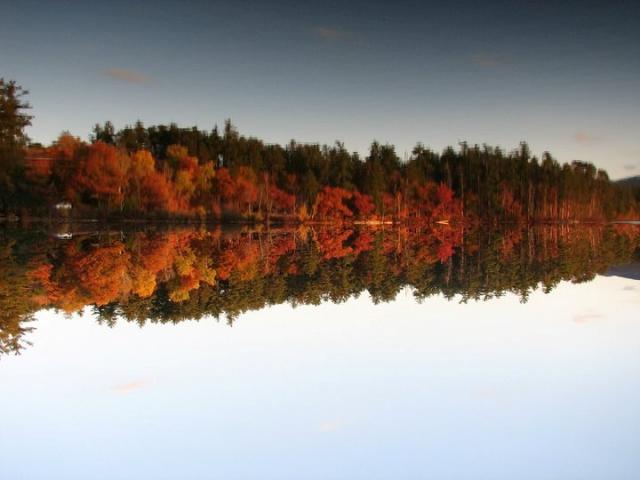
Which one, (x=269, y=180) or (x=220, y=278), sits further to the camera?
(x=269, y=180)

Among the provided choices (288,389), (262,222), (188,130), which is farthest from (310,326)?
(188,130)

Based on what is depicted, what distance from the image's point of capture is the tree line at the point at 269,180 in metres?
54.2

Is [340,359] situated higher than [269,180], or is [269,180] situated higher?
[269,180]

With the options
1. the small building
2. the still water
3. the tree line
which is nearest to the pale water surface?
the still water

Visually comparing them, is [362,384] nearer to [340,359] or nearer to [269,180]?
[340,359]

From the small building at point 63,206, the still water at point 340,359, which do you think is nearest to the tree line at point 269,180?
the small building at point 63,206

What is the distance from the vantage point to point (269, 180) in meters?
83.0

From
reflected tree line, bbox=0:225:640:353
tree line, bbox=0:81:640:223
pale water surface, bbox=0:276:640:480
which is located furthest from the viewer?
tree line, bbox=0:81:640:223

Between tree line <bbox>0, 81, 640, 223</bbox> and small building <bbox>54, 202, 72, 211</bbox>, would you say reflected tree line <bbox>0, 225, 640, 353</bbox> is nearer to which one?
tree line <bbox>0, 81, 640, 223</bbox>

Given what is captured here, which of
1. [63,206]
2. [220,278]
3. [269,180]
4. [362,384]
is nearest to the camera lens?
[362,384]

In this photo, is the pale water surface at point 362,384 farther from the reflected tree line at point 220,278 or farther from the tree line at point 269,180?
the tree line at point 269,180

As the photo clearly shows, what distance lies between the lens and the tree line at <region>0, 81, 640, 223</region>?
54.2 m

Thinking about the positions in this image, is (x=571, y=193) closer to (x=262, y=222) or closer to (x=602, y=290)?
(x=262, y=222)

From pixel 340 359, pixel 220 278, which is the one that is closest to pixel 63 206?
pixel 220 278
